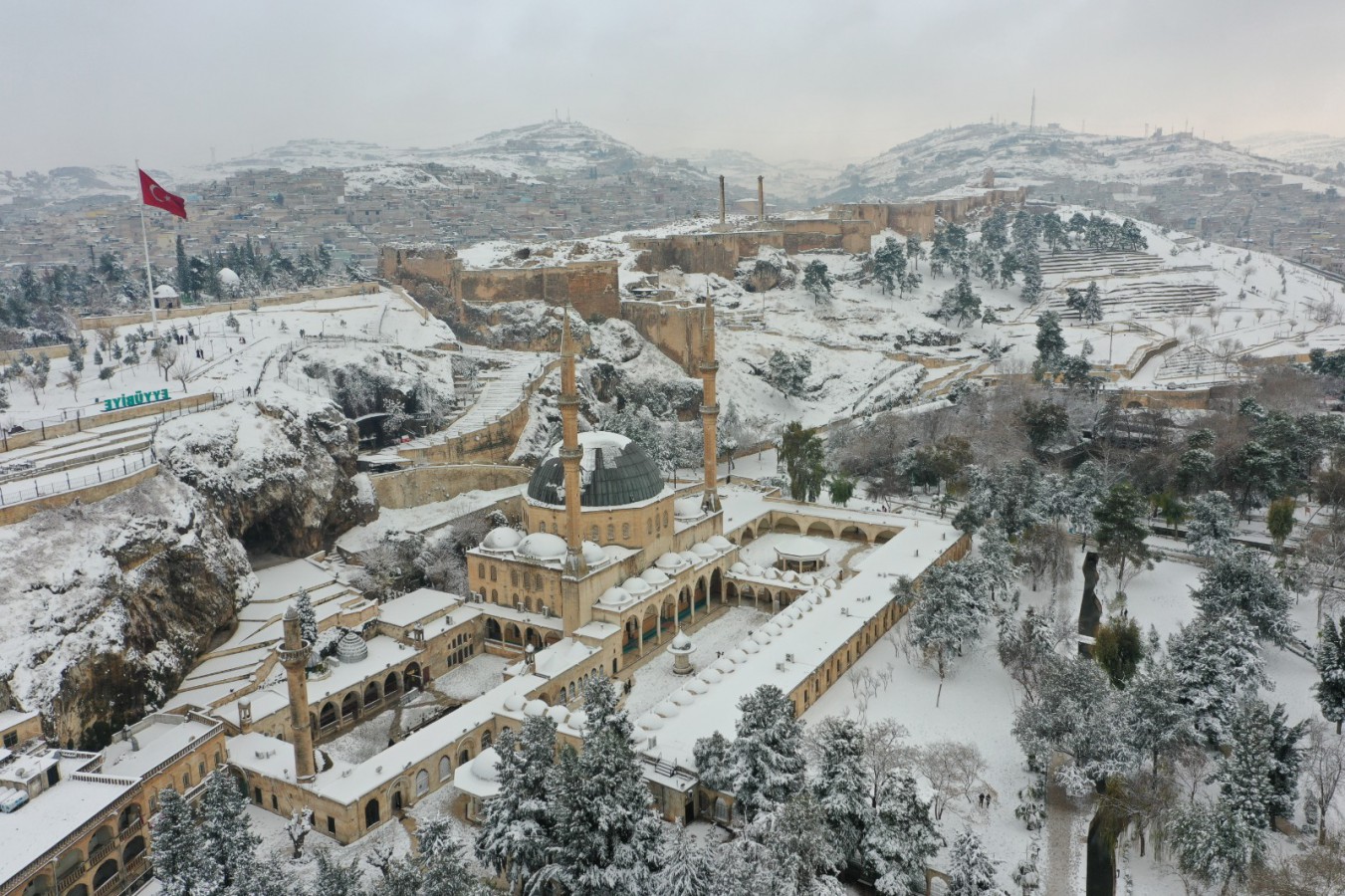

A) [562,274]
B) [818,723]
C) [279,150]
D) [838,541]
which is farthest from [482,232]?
[279,150]

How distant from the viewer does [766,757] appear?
59.2ft

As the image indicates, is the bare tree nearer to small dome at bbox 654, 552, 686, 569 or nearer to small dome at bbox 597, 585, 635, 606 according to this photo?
small dome at bbox 597, 585, 635, 606

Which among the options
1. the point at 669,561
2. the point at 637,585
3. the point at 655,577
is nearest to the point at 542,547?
the point at 637,585

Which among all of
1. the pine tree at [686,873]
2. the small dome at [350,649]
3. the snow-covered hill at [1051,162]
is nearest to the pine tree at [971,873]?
the pine tree at [686,873]

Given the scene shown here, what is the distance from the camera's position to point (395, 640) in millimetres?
27000

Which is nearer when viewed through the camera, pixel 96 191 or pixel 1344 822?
A: pixel 1344 822

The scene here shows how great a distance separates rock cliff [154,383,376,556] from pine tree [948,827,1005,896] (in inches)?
960

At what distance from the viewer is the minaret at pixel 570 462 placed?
90.8 feet

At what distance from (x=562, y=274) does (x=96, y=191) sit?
114m

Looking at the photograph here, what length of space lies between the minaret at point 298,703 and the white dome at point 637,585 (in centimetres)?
1136

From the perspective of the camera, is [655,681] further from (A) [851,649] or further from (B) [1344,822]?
(B) [1344,822]

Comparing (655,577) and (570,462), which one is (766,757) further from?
(570,462)

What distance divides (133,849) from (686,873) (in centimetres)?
1213

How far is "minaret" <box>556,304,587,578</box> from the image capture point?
90.8 ft
